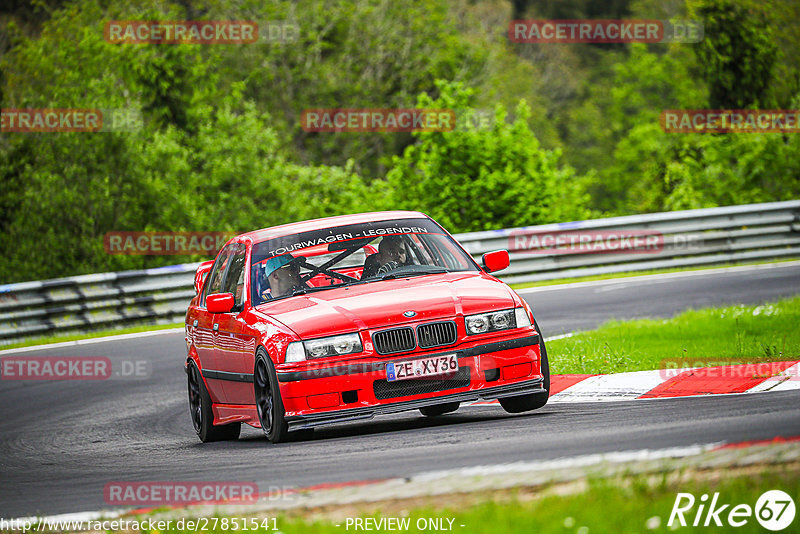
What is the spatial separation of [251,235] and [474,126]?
52.4 ft

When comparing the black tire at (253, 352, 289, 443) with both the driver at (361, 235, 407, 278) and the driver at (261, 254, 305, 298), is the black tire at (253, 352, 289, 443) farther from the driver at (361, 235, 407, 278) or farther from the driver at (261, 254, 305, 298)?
the driver at (361, 235, 407, 278)

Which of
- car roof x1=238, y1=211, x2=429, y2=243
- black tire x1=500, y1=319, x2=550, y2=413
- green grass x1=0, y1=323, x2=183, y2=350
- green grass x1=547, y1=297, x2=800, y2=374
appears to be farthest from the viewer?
green grass x1=0, y1=323, x2=183, y2=350

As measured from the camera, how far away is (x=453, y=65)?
46.3 m

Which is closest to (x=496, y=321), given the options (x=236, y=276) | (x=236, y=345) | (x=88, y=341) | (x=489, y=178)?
(x=236, y=345)

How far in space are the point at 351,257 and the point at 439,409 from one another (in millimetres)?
1345

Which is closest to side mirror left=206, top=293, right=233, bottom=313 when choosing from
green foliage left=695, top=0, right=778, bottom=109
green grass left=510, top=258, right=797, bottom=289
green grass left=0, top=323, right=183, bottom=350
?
green grass left=0, top=323, right=183, bottom=350

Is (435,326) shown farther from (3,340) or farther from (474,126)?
(474,126)

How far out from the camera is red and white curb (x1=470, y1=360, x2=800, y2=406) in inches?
339

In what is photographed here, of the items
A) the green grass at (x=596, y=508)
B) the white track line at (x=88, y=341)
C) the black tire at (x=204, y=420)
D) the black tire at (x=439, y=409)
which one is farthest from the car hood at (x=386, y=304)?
the white track line at (x=88, y=341)

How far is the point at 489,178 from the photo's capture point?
24.8 metres

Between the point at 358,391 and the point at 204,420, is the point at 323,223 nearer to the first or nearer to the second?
the point at 204,420

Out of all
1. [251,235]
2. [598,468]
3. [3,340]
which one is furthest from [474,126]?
[598,468]

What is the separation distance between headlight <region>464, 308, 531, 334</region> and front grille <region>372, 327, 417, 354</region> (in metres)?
0.40

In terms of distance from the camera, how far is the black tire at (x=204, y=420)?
948 centimetres
